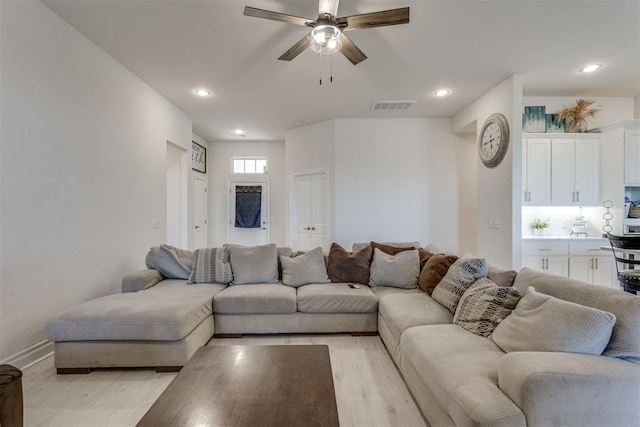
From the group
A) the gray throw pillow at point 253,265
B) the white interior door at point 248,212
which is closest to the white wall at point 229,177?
the white interior door at point 248,212

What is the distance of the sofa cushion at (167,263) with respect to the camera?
3297 mm

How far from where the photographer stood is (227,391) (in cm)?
138

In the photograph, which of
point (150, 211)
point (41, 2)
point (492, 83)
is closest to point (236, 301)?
point (150, 211)

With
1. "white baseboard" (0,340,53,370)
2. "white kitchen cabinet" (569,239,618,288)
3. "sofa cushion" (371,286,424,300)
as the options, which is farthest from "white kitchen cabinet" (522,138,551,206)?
"white baseboard" (0,340,53,370)

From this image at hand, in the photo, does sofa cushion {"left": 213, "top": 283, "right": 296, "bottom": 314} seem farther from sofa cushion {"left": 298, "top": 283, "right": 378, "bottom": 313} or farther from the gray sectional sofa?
sofa cushion {"left": 298, "top": 283, "right": 378, "bottom": 313}

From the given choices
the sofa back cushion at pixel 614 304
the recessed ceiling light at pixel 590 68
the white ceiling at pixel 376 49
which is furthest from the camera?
the recessed ceiling light at pixel 590 68

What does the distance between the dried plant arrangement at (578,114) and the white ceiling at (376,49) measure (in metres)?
0.15

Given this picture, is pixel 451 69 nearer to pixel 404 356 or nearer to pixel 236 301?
pixel 404 356

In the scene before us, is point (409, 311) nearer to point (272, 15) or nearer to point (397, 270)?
point (397, 270)

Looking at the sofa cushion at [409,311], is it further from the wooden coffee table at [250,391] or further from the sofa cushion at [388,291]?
the wooden coffee table at [250,391]

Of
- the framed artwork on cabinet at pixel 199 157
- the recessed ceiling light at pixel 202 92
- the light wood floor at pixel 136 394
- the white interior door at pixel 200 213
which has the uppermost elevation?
the recessed ceiling light at pixel 202 92

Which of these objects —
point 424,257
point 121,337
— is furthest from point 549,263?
point 121,337

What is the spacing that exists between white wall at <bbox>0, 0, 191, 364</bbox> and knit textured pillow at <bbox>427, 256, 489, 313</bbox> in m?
3.27

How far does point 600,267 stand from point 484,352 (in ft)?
11.7
